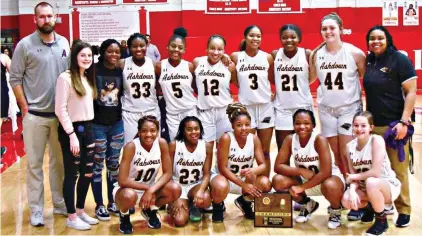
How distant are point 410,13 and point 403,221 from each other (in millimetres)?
9540

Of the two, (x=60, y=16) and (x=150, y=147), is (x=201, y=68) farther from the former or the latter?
(x=60, y=16)

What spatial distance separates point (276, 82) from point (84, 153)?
1785mm

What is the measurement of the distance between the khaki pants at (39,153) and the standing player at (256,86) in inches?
64.7

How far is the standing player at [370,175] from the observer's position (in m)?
3.94

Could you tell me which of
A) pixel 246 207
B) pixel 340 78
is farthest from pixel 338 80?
pixel 246 207

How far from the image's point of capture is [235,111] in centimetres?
447

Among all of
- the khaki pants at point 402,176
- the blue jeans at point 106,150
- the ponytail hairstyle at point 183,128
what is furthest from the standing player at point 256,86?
the blue jeans at point 106,150

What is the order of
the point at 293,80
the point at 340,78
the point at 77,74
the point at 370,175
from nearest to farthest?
the point at 370,175, the point at 77,74, the point at 340,78, the point at 293,80

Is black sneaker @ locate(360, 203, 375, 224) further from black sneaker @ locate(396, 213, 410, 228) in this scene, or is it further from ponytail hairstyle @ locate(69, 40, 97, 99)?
ponytail hairstyle @ locate(69, 40, 97, 99)

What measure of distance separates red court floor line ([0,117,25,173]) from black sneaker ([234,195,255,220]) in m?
3.15

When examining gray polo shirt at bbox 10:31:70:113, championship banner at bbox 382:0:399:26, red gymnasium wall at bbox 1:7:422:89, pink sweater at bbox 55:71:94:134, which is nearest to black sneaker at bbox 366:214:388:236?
pink sweater at bbox 55:71:94:134

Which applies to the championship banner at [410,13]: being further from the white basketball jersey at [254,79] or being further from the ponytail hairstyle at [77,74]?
the ponytail hairstyle at [77,74]

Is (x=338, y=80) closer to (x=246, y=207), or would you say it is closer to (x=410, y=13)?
(x=246, y=207)

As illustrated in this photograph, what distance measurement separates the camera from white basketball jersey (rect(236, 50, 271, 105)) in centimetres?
475
